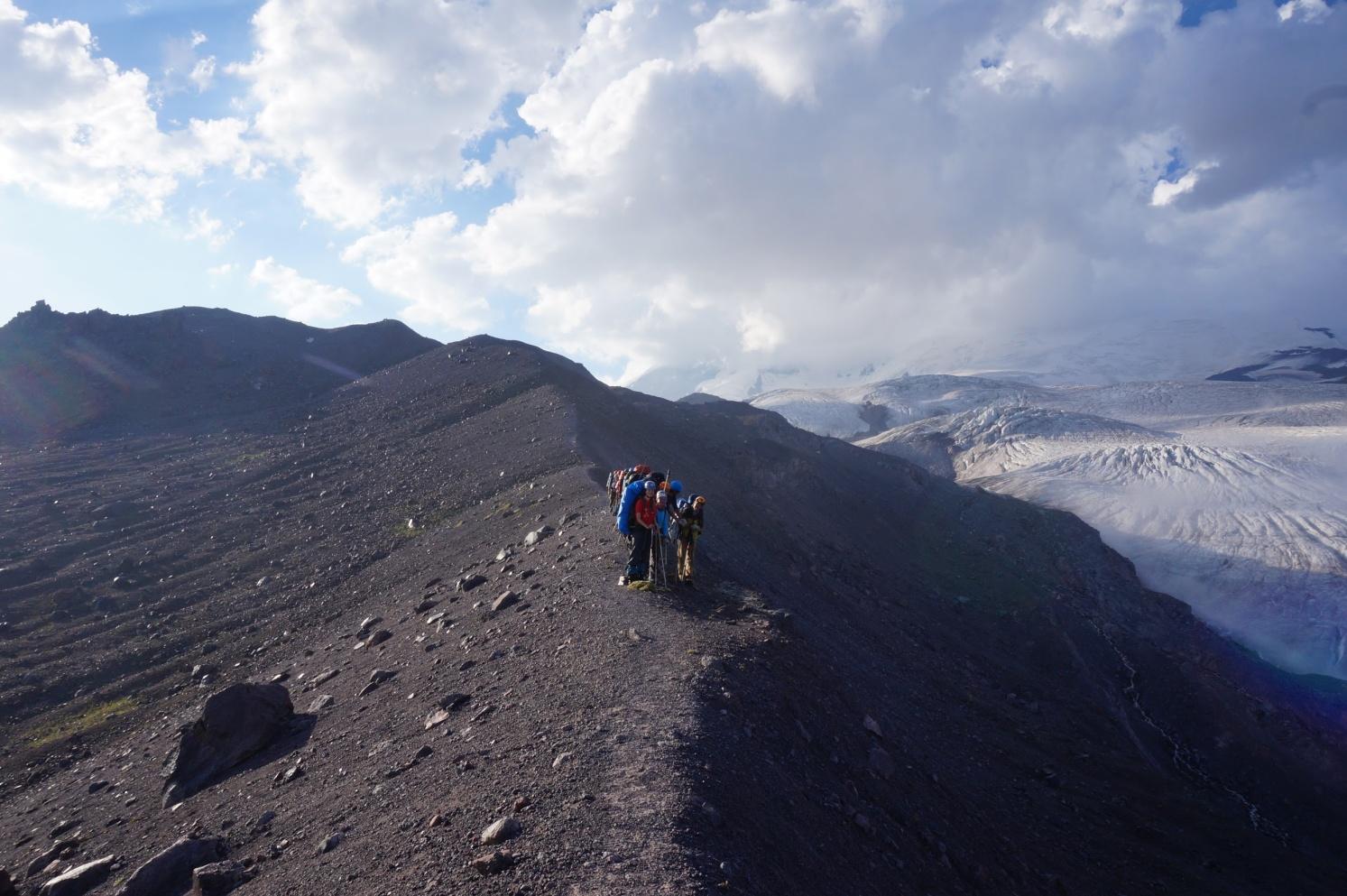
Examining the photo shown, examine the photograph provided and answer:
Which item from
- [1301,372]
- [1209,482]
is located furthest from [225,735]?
[1301,372]

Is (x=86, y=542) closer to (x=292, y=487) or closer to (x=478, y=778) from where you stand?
(x=292, y=487)

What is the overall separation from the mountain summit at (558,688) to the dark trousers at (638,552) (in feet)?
1.62

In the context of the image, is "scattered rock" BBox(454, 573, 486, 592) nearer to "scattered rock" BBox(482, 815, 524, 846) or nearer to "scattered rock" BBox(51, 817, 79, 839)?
"scattered rock" BBox(51, 817, 79, 839)

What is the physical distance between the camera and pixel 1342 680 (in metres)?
51.2

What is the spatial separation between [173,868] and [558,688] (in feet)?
15.4

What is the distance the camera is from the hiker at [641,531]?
14188mm

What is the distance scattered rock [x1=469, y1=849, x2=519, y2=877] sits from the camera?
6.66 metres

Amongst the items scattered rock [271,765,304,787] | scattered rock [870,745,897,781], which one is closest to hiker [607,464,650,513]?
scattered rock [870,745,897,781]

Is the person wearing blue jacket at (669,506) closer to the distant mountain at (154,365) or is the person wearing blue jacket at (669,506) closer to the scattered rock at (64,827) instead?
the scattered rock at (64,827)

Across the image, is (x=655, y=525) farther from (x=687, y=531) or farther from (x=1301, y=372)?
(x=1301, y=372)

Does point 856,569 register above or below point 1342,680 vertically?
above

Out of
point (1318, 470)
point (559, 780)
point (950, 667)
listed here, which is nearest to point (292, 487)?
point (950, 667)

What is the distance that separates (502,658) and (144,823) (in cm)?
566

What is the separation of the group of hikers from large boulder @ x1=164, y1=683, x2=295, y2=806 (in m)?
6.19
